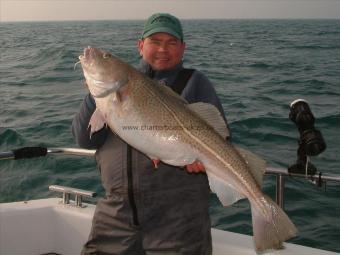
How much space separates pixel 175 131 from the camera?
3.16 m

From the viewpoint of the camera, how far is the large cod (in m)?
3.09

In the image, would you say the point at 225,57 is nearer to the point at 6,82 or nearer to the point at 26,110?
the point at 6,82

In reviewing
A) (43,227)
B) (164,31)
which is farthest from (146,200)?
(43,227)

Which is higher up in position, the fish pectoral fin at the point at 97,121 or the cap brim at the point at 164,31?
the cap brim at the point at 164,31

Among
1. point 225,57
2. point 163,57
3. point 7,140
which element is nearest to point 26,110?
point 7,140

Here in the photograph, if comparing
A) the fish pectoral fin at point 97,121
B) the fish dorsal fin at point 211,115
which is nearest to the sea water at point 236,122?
the fish dorsal fin at point 211,115

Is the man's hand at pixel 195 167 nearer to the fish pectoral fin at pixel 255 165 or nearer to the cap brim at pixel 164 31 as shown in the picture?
the fish pectoral fin at pixel 255 165

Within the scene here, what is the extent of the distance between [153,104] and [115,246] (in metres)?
1.18

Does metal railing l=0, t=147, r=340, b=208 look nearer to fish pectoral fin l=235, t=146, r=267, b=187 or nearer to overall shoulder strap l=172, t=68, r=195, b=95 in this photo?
fish pectoral fin l=235, t=146, r=267, b=187

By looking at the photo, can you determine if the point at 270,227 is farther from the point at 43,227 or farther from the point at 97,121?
the point at 43,227

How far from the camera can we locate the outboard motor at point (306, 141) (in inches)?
149

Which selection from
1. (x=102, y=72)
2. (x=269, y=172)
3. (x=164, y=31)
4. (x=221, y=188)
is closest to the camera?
(x=102, y=72)

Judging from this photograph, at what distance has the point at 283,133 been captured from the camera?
11.0 m

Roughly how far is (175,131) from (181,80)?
0.68 meters
